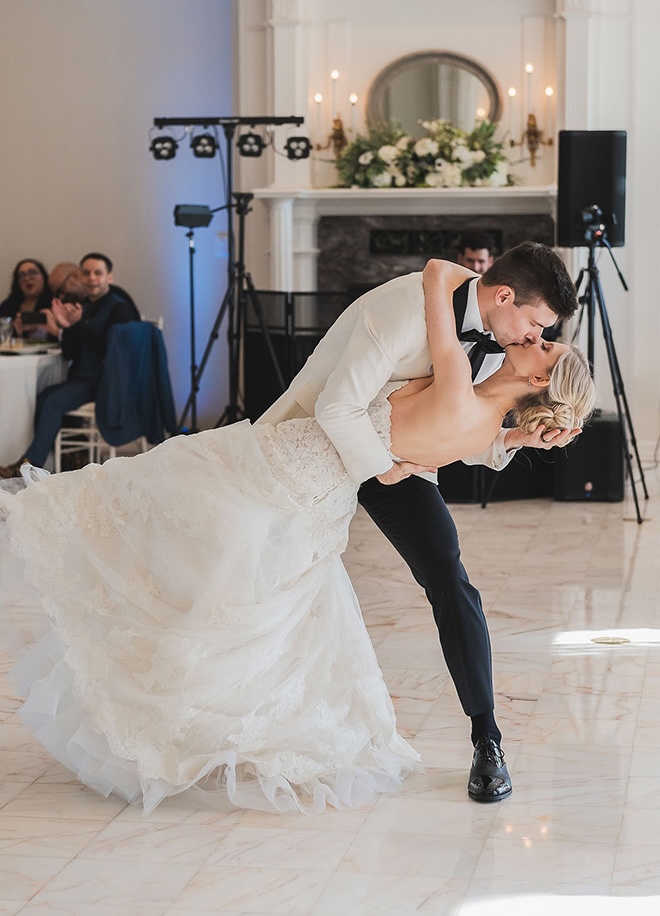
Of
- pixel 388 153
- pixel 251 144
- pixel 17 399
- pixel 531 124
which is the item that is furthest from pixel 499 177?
pixel 17 399

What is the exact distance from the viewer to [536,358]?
293 centimetres

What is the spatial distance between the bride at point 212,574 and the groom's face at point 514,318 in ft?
0.23

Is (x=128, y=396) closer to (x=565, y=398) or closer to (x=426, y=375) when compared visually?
(x=426, y=375)

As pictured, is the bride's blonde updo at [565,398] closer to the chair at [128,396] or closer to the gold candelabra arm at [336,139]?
the chair at [128,396]

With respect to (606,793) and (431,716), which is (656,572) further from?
(606,793)

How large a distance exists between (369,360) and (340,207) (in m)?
5.32

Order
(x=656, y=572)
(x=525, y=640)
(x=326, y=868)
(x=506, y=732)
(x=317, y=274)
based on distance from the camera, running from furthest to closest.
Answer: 1. (x=317, y=274)
2. (x=656, y=572)
3. (x=525, y=640)
4. (x=506, y=732)
5. (x=326, y=868)

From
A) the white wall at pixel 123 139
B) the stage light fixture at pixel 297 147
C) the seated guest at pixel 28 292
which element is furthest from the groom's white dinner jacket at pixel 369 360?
the white wall at pixel 123 139

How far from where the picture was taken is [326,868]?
2652 mm

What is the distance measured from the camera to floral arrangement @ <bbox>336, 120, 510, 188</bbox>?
758cm

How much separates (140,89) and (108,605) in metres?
6.80

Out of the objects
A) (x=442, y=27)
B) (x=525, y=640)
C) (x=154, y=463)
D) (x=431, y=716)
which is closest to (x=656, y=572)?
(x=525, y=640)

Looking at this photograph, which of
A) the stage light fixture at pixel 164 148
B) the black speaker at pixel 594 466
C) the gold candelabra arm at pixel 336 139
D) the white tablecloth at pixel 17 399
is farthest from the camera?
the gold candelabra arm at pixel 336 139

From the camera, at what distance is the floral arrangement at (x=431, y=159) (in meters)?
7.58
